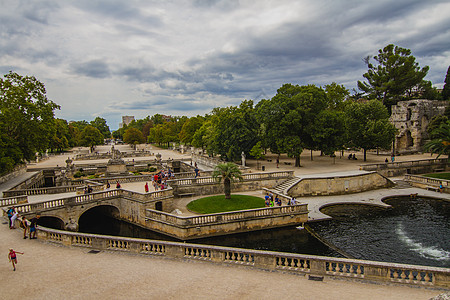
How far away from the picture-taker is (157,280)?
37.9 ft

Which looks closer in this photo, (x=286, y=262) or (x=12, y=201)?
(x=286, y=262)

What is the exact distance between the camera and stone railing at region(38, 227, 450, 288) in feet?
34.5

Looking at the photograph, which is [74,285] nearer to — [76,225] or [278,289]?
[278,289]

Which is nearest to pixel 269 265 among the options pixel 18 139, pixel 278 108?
pixel 278 108

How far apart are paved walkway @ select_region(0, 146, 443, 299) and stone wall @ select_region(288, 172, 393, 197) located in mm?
21096

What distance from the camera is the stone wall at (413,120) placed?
6412cm

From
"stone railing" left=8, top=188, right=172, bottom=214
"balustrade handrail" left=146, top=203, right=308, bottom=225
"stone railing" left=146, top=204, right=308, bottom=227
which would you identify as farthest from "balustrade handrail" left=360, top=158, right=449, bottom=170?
"stone railing" left=8, top=188, right=172, bottom=214

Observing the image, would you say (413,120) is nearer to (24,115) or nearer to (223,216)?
(223,216)

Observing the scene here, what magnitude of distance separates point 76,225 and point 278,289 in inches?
769

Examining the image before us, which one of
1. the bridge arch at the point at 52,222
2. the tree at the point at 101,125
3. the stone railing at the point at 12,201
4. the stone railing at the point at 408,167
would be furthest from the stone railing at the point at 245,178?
the tree at the point at 101,125

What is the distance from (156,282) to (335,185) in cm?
2786

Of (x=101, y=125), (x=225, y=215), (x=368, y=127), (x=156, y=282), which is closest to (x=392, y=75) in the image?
(x=368, y=127)

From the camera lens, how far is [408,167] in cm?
4303

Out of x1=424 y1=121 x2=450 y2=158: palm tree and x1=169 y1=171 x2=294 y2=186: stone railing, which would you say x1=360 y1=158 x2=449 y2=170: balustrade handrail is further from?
x1=169 y1=171 x2=294 y2=186: stone railing
